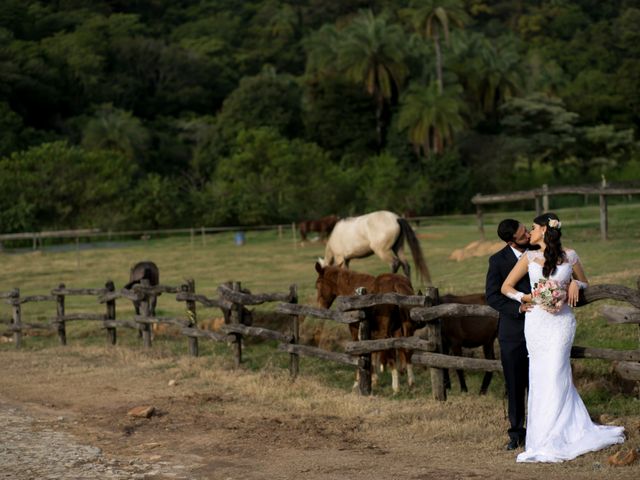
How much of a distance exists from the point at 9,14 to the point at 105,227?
69.8 m

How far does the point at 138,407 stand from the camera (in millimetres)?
11805

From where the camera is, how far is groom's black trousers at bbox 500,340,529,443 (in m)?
9.12

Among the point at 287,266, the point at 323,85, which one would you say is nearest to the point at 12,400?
the point at 287,266

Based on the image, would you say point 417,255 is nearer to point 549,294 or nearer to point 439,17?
point 549,294

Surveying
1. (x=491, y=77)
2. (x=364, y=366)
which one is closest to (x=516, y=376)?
→ (x=364, y=366)

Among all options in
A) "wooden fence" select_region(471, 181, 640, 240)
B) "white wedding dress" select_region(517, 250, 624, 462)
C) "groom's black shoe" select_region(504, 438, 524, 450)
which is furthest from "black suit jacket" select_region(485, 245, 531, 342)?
"wooden fence" select_region(471, 181, 640, 240)

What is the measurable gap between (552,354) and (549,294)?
1.77ft

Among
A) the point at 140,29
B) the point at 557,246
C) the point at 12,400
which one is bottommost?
the point at 12,400

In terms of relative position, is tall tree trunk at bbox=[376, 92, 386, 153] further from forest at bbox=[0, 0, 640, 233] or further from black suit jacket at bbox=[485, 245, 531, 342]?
black suit jacket at bbox=[485, 245, 531, 342]

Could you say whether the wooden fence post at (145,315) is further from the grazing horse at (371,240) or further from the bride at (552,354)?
the bride at (552,354)

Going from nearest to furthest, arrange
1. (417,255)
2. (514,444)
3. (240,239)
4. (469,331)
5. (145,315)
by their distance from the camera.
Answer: (514,444) < (469,331) < (145,315) < (417,255) < (240,239)

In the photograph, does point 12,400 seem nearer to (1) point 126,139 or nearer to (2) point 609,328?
(2) point 609,328

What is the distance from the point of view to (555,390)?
342 inches

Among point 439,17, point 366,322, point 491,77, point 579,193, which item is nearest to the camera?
point 366,322
